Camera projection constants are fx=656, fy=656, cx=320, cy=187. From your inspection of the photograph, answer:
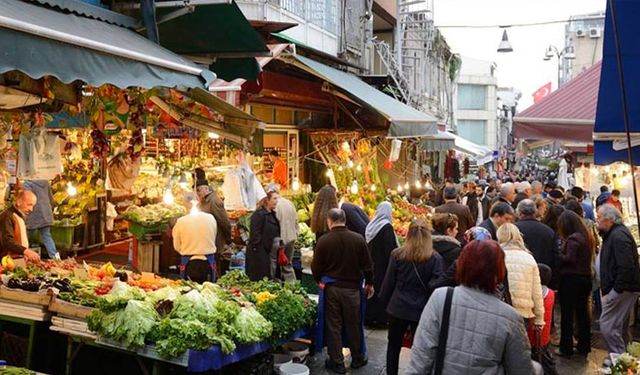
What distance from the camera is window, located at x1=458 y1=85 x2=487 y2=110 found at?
2213 inches

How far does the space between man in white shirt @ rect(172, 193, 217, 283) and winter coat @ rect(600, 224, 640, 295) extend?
547cm

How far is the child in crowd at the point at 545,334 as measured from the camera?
648 cm

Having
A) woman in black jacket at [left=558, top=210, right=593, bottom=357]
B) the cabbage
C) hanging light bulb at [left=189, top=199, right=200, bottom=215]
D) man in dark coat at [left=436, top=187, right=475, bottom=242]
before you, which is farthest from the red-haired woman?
hanging light bulb at [left=189, top=199, right=200, bottom=215]

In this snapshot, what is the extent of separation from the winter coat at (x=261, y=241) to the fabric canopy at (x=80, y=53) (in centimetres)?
406

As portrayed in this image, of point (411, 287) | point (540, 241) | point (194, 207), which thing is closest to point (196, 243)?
point (194, 207)

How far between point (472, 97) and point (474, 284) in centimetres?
5447

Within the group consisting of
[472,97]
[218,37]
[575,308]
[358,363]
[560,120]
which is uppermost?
[472,97]

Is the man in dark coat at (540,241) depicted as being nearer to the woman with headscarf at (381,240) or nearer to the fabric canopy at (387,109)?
the woman with headscarf at (381,240)

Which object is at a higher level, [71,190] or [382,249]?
[71,190]

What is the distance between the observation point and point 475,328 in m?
3.99

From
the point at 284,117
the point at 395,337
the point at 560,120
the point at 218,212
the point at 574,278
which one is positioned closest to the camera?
the point at 395,337

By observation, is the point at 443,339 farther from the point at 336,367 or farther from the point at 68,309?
the point at 68,309

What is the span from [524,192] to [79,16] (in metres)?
9.87

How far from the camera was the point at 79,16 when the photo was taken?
6.23m
